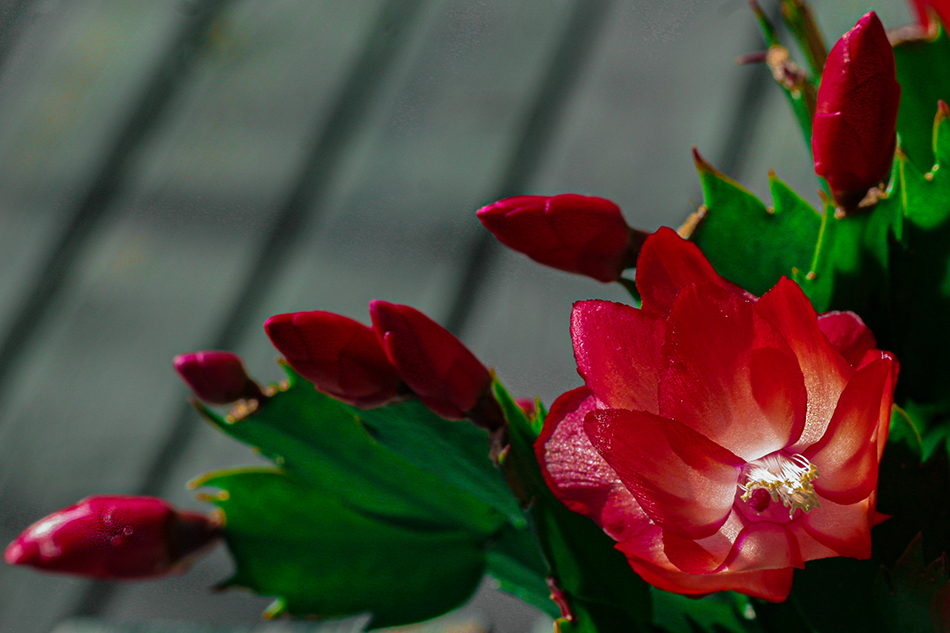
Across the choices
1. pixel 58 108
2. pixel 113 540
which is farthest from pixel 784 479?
pixel 58 108

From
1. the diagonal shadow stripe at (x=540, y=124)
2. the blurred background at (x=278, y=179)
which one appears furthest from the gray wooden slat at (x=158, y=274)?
the diagonal shadow stripe at (x=540, y=124)

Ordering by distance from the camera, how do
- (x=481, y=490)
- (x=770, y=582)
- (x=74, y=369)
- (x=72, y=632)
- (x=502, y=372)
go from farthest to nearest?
(x=74, y=369)
(x=502, y=372)
(x=72, y=632)
(x=481, y=490)
(x=770, y=582)

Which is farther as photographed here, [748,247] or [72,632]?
[72,632]

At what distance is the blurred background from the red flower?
715 mm

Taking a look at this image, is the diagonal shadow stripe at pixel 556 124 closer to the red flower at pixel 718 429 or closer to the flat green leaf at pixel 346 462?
the flat green leaf at pixel 346 462

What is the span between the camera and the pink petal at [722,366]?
0.65 ft

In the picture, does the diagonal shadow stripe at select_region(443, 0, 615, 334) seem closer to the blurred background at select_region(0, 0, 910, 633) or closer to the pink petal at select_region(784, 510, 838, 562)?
the blurred background at select_region(0, 0, 910, 633)

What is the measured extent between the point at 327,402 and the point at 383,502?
5cm

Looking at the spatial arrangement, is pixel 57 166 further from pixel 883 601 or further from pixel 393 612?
pixel 883 601

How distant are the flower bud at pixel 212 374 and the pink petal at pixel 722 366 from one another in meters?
0.17

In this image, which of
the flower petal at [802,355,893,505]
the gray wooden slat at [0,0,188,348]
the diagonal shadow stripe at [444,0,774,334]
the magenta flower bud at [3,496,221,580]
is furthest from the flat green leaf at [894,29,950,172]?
the gray wooden slat at [0,0,188,348]

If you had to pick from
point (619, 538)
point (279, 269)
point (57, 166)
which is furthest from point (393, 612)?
point (57, 166)

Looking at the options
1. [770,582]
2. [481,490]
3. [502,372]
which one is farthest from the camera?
[502,372]

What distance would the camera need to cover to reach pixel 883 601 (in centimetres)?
26
